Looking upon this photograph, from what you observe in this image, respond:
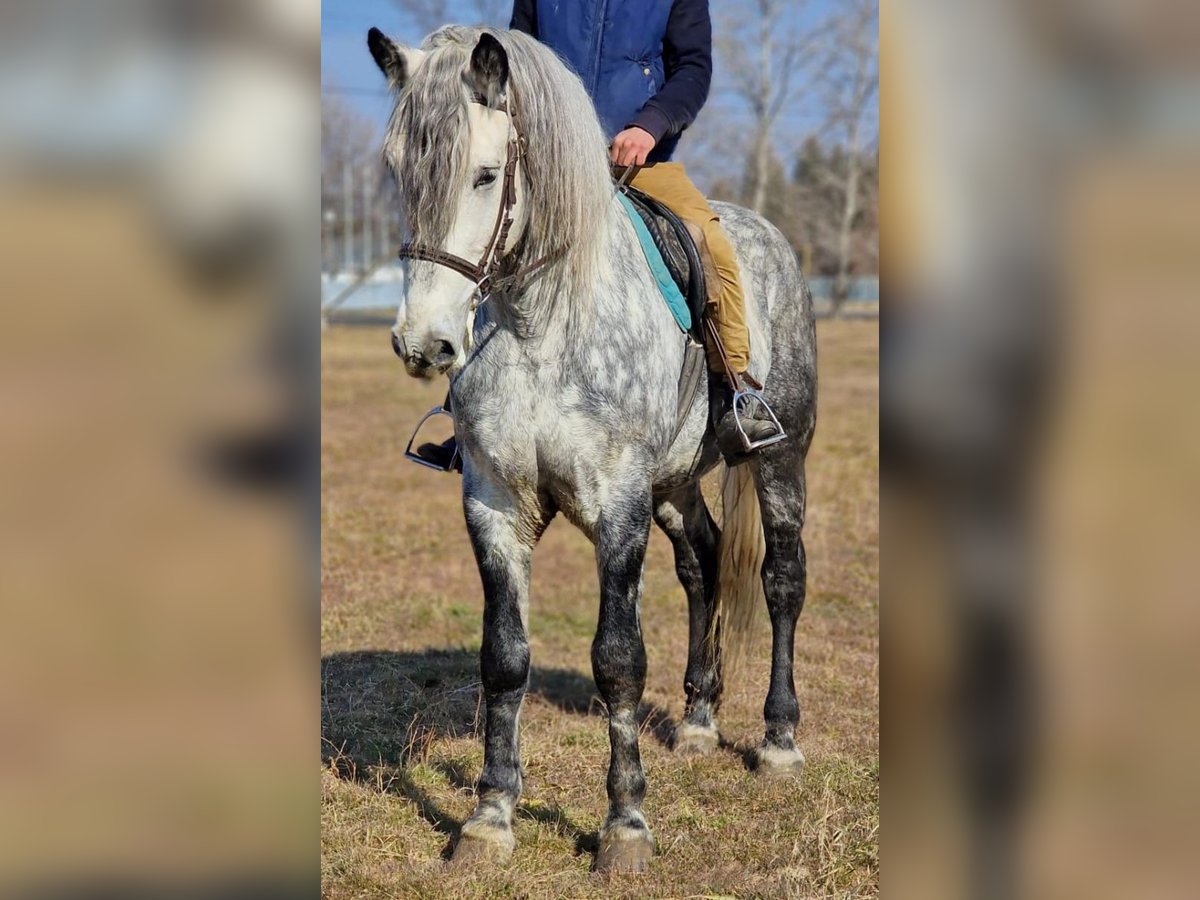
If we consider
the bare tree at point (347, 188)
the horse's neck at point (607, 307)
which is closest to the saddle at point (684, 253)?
the horse's neck at point (607, 307)

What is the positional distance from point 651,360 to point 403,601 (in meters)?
4.52

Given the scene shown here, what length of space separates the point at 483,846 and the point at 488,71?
8.25 ft

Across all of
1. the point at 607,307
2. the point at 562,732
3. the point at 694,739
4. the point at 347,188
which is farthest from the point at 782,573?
the point at 347,188

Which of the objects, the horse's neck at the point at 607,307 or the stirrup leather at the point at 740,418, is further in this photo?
the stirrup leather at the point at 740,418

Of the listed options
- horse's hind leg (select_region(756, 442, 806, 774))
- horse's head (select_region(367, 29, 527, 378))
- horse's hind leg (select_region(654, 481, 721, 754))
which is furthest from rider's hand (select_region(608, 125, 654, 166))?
horse's hind leg (select_region(654, 481, 721, 754))

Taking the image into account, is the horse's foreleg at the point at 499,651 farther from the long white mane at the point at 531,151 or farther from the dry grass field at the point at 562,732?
the long white mane at the point at 531,151

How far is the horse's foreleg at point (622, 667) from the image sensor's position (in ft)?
12.7

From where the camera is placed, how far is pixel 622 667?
394 centimetres

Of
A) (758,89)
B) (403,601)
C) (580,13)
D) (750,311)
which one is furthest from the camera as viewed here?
(758,89)

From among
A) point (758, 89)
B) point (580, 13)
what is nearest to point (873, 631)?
point (580, 13)
